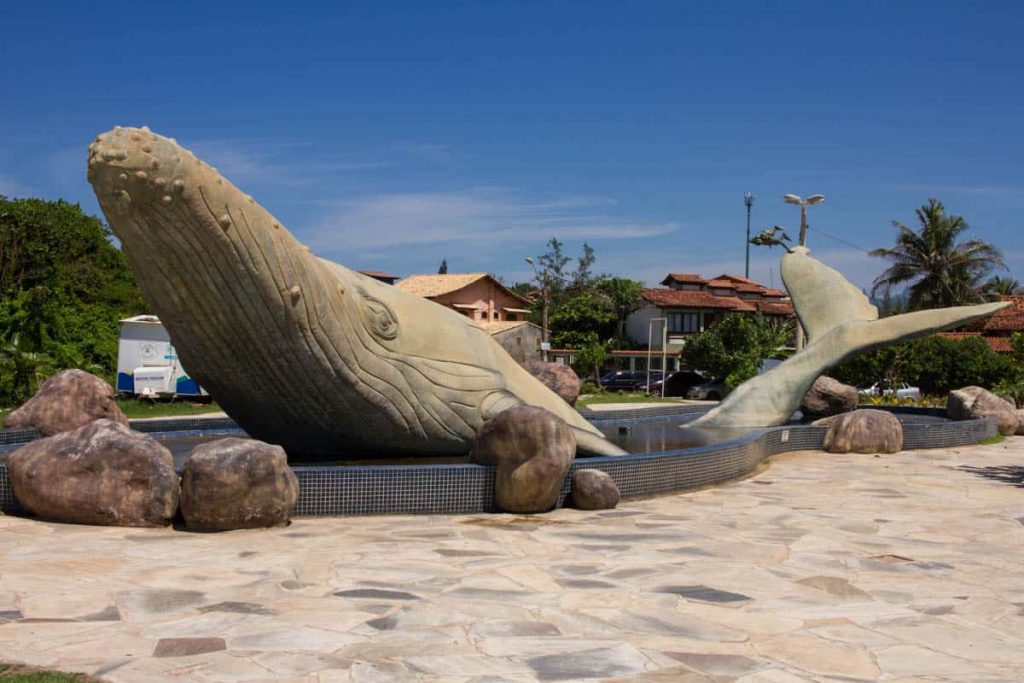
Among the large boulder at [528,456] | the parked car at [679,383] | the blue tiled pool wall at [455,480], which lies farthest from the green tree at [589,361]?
the large boulder at [528,456]

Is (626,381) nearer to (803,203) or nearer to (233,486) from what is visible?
(803,203)

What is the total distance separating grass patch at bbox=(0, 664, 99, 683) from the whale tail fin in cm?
1445

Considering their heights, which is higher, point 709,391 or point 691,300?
point 691,300

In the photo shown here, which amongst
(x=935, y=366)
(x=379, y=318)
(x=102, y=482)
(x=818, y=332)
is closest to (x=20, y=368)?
(x=379, y=318)

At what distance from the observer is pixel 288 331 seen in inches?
339

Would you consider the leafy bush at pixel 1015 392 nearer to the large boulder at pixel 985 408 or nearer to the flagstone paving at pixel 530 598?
the large boulder at pixel 985 408

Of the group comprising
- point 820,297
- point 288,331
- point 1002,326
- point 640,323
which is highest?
point 640,323

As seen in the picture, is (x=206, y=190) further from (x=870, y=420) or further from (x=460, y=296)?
(x=460, y=296)

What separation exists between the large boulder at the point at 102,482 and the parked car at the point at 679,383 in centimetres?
2949

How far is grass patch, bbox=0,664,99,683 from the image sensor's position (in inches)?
158

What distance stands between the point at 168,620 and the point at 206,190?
12.3ft

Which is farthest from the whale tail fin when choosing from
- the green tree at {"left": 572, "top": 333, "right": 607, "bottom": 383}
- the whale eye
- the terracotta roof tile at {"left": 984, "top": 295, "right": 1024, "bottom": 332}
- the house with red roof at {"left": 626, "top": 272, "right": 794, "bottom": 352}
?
the house with red roof at {"left": 626, "top": 272, "right": 794, "bottom": 352}

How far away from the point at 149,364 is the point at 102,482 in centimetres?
1723

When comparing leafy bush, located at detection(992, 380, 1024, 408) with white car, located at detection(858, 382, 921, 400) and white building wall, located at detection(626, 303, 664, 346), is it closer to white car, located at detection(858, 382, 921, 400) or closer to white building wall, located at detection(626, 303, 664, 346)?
white car, located at detection(858, 382, 921, 400)
